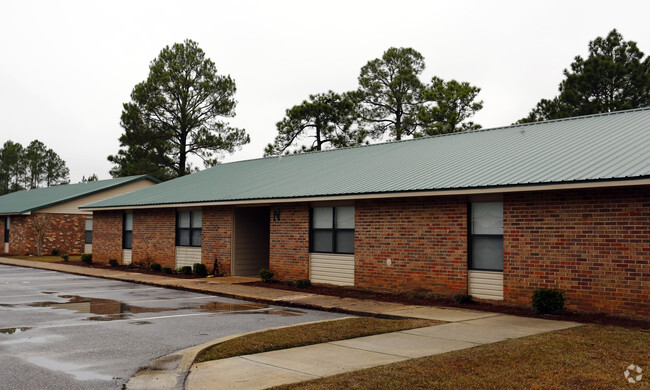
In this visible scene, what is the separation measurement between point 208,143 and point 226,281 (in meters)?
32.8

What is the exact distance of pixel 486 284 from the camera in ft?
46.8

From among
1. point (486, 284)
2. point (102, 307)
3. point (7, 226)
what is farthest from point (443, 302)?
point (7, 226)

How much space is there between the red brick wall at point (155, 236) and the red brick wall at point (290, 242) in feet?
20.9

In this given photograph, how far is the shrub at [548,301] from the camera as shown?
12320 millimetres

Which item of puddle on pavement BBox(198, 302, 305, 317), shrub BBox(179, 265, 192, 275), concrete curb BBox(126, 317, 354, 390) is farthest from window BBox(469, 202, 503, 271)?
shrub BBox(179, 265, 192, 275)

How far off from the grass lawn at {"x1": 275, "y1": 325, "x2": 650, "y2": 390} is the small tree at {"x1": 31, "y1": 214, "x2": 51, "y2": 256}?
33.0 m

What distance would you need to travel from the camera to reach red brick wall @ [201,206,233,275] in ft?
71.5

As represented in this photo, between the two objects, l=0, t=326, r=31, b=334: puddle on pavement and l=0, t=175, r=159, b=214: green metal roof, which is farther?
l=0, t=175, r=159, b=214: green metal roof

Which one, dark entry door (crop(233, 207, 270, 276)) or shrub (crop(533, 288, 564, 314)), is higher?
dark entry door (crop(233, 207, 270, 276))

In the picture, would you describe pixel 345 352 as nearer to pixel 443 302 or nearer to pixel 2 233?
pixel 443 302

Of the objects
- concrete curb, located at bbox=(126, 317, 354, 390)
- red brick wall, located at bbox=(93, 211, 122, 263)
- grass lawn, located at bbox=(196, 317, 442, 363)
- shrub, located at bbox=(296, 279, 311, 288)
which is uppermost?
red brick wall, located at bbox=(93, 211, 122, 263)

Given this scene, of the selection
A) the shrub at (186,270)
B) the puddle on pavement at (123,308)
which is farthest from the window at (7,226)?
the puddle on pavement at (123,308)

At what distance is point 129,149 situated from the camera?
5094cm

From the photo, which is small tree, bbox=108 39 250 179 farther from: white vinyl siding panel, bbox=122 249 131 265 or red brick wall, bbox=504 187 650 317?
red brick wall, bbox=504 187 650 317
